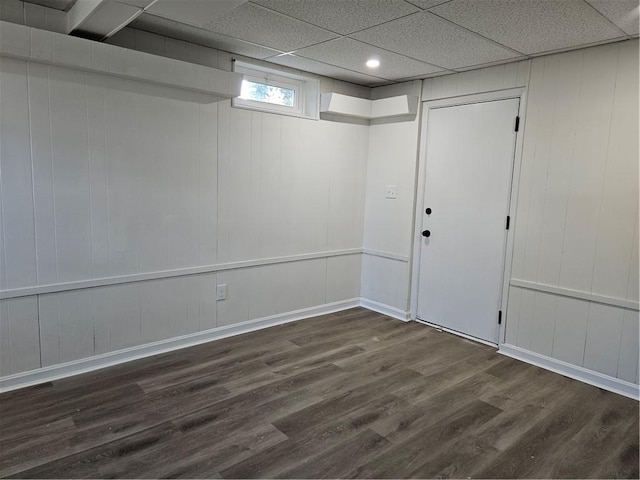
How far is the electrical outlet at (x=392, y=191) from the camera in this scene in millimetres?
4355

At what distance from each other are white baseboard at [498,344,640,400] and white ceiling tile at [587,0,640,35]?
2.26 meters

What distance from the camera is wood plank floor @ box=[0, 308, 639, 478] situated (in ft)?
6.90

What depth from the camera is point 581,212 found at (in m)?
3.07

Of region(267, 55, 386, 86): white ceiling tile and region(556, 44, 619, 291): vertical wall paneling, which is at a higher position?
region(267, 55, 386, 86): white ceiling tile

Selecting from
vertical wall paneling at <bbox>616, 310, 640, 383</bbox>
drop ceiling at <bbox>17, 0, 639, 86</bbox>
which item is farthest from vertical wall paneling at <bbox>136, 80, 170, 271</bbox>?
vertical wall paneling at <bbox>616, 310, 640, 383</bbox>

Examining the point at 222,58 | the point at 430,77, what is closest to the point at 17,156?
the point at 222,58

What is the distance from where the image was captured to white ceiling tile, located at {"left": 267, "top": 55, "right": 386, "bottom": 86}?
3572mm

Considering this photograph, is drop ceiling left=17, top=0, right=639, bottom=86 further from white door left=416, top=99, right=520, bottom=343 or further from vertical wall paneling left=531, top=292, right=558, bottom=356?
vertical wall paneling left=531, top=292, right=558, bottom=356

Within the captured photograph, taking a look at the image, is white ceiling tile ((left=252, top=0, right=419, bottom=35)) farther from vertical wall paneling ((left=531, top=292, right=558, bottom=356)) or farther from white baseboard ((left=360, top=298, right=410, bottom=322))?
white baseboard ((left=360, top=298, right=410, bottom=322))

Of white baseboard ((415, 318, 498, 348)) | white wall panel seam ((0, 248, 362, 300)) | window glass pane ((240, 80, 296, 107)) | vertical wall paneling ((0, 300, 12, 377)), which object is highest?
window glass pane ((240, 80, 296, 107))

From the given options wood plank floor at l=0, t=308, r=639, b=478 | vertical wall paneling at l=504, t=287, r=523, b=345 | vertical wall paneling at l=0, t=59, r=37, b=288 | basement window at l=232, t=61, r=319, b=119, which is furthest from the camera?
basement window at l=232, t=61, r=319, b=119

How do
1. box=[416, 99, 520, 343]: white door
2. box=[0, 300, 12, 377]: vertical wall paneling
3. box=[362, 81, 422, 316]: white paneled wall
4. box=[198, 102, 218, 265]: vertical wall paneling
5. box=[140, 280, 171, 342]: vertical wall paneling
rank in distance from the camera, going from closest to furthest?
box=[0, 300, 12, 377]: vertical wall paneling, box=[140, 280, 171, 342]: vertical wall paneling, box=[198, 102, 218, 265]: vertical wall paneling, box=[416, 99, 520, 343]: white door, box=[362, 81, 422, 316]: white paneled wall

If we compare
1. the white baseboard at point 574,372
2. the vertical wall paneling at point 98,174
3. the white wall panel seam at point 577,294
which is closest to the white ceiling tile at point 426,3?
the vertical wall paneling at point 98,174

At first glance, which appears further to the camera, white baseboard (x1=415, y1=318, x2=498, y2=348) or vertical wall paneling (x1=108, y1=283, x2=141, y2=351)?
white baseboard (x1=415, y1=318, x2=498, y2=348)
